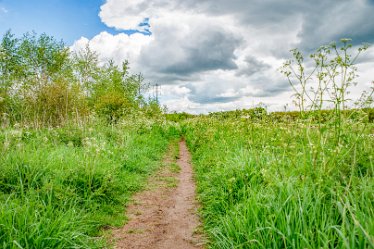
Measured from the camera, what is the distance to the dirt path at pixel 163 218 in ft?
15.2

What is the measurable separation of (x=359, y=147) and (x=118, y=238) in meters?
3.94

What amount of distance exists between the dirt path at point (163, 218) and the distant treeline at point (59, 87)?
7618mm

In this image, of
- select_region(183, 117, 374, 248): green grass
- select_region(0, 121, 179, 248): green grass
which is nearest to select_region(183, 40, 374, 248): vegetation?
select_region(183, 117, 374, 248): green grass

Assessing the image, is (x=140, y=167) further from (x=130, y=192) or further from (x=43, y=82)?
(x=43, y=82)

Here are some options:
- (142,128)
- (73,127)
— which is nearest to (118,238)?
(73,127)

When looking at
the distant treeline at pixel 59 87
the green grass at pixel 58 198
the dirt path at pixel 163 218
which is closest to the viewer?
the green grass at pixel 58 198

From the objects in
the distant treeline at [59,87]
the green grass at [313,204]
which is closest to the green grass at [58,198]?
the green grass at [313,204]

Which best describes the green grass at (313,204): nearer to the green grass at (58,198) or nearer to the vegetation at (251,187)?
the vegetation at (251,187)

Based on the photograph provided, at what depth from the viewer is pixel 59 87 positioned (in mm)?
17062

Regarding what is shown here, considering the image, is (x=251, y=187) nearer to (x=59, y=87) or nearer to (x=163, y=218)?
(x=163, y=218)

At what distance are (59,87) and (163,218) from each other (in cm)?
1393

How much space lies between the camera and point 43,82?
17312mm

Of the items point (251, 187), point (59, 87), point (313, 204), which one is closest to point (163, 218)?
point (251, 187)

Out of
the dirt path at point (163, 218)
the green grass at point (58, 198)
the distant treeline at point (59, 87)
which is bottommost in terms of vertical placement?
the dirt path at point (163, 218)
